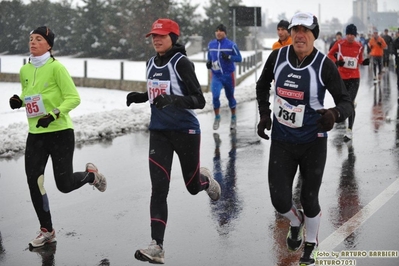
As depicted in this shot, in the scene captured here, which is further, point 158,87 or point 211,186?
point 211,186

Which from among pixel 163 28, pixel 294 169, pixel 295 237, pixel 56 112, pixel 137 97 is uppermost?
pixel 163 28

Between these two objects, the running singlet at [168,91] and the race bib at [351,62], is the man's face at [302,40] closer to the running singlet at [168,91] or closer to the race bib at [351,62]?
the running singlet at [168,91]

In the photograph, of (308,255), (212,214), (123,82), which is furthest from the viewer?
(123,82)

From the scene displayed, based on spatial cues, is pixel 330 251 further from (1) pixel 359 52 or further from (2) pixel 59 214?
(1) pixel 359 52

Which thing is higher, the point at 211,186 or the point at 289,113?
the point at 289,113

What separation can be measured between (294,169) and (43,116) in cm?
224

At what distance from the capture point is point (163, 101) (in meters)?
5.72

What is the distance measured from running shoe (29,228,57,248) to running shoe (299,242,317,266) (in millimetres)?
2226

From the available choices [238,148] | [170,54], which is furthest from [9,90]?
[170,54]

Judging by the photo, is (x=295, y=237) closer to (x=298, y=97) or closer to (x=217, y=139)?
(x=298, y=97)

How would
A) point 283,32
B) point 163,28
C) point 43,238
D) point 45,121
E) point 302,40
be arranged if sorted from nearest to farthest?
point 302,40, point 163,28, point 45,121, point 43,238, point 283,32

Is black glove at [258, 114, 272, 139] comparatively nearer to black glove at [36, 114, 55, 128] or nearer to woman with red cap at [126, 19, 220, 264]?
woman with red cap at [126, 19, 220, 264]

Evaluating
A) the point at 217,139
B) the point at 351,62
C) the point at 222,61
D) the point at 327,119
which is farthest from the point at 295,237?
the point at 222,61

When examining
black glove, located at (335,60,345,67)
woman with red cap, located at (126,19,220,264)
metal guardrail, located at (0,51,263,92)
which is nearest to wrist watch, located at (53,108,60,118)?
woman with red cap, located at (126,19,220,264)
